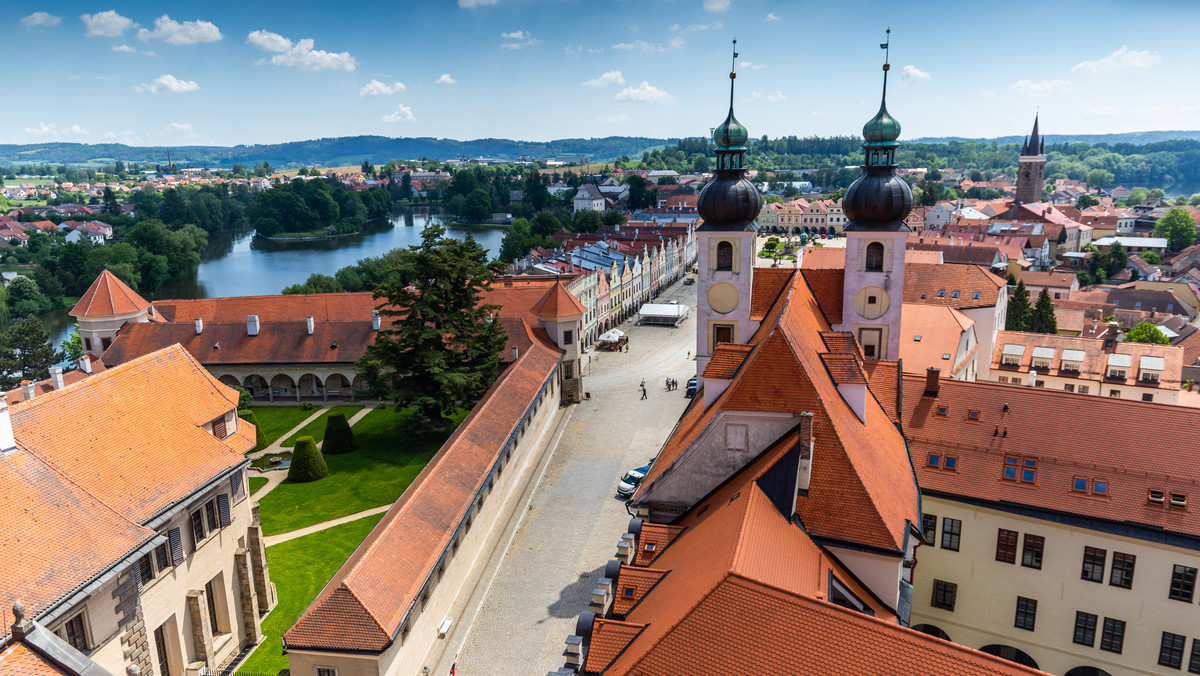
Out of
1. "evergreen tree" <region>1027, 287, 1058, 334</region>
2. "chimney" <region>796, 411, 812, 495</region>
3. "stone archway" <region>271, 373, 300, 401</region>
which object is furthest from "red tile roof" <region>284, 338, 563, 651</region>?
"evergreen tree" <region>1027, 287, 1058, 334</region>

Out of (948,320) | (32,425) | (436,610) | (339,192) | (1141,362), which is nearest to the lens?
(32,425)

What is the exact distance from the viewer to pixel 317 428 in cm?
4591

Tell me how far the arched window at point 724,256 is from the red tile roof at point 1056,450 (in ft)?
31.5

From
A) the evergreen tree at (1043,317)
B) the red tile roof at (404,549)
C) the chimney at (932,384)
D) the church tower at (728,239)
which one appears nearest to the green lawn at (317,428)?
the red tile roof at (404,549)

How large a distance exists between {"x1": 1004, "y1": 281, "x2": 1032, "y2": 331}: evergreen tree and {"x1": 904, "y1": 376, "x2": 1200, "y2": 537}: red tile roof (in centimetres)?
4118

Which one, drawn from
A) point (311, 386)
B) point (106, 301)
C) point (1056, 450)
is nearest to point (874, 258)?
point (1056, 450)

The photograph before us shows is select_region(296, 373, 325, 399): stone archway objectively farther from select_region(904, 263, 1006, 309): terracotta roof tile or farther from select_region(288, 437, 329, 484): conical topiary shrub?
select_region(904, 263, 1006, 309): terracotta roof tile

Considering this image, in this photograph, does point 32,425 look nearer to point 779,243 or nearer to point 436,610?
point 436,610

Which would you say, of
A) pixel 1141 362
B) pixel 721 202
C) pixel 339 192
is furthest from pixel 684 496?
pixel 339 192

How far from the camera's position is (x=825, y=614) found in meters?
11.9

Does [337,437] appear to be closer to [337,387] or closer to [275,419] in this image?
[275,419]

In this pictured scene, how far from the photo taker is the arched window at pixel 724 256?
104 feet

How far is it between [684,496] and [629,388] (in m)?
33.4

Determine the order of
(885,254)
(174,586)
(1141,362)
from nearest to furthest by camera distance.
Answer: (174,586), (885,254), (1141,362)
